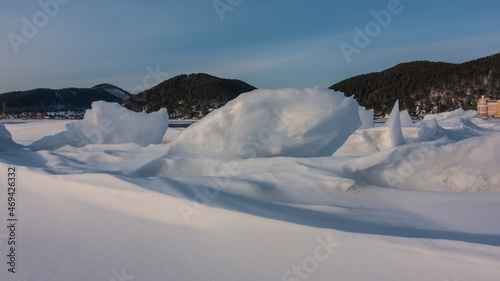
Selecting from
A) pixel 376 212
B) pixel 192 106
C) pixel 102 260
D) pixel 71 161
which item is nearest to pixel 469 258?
pixel 376 212

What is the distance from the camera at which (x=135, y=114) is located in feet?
29.2

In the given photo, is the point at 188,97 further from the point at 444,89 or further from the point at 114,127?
the point at 114,127

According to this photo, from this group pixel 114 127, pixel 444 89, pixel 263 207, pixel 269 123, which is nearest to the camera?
pixel 263 207

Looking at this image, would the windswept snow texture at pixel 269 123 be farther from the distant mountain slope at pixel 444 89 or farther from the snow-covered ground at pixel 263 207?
the distant mountain slope at pixel 444 89

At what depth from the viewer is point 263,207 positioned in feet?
9.75

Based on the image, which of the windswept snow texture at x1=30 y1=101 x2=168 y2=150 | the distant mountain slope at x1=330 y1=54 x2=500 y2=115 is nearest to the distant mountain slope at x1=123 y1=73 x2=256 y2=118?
the distant mountain slope at x1=330 y1=54 x2=500 y2=115

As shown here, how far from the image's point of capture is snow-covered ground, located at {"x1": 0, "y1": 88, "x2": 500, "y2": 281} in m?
2.11

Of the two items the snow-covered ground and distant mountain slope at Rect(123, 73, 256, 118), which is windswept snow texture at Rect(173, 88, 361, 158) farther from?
distant mountain slope at Rect(123, 73, 256, 118)

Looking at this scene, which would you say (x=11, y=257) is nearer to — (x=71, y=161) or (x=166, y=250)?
(x=166, y=250)

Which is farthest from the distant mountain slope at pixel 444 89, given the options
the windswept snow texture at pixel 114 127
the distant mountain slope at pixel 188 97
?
the windswept snow texture at pixel 114 127

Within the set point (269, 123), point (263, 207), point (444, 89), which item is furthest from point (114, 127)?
point (444, 89)

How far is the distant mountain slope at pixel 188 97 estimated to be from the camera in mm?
107975

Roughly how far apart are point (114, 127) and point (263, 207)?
22.5 feet

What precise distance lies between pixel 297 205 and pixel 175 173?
78.7 inches
